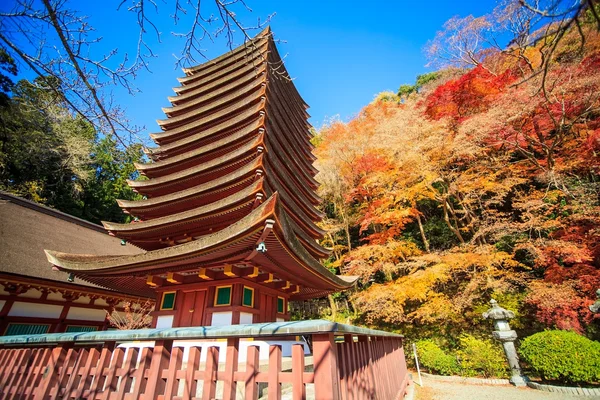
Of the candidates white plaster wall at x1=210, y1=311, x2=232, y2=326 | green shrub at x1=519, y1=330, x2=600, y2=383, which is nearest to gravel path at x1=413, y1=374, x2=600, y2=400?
green shrub at x1=519, y1=330, x2=600, y2=383

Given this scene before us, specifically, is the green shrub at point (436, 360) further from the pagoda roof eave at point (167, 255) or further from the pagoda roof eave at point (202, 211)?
the pagoda roof eave at point (167, 255)

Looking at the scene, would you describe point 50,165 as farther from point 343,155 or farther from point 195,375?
point 195,375

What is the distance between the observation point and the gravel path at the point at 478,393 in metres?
6.41

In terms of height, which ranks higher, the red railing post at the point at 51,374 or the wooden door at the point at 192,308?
the wooden door at the point at 192,308

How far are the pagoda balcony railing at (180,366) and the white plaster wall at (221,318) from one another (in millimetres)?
3489

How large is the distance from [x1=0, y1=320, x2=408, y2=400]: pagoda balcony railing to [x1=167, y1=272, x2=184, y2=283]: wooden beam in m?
3.35

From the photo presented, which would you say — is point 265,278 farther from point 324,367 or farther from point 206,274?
point 324,367

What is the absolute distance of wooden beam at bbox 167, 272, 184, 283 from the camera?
19.9 ft

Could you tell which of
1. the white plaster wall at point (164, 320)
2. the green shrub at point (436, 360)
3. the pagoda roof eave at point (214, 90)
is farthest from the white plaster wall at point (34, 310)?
the green shrub at point (436, 360)

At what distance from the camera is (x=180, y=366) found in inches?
74.4

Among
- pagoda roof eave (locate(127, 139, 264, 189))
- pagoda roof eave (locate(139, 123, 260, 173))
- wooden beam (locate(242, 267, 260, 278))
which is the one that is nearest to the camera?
wooden beam (locate(242, 267, 260, 278))

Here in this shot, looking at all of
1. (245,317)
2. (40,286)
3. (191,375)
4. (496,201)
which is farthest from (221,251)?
(496,201)

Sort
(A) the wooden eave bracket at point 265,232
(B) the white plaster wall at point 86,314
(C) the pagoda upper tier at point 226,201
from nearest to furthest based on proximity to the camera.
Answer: (A) the wooden eave bracket at point 265,232 < (C) the pagoda upper tier at point 226,201 < (B) the white plaster wall at point 86,314

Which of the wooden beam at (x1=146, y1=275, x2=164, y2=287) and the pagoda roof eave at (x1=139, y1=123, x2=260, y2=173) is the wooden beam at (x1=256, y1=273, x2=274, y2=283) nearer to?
the wooden beam at (x1=146, y1=275, x2=164, y2=287)
